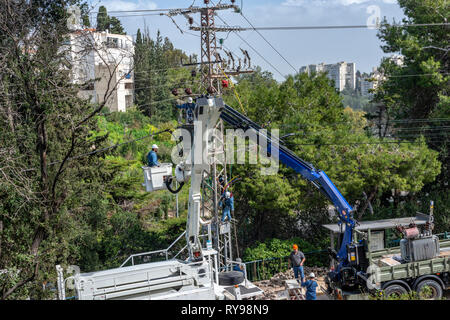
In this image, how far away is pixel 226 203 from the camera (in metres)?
17.0

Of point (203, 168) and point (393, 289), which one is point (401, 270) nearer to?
point (393, 289)

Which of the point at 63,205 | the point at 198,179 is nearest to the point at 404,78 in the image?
the point at 198,179

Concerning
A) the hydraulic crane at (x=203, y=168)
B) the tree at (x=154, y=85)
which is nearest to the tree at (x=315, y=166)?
the hydraulic crane at (x=203, y=168)

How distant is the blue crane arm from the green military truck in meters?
0.44

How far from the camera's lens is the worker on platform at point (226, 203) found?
16.7 m

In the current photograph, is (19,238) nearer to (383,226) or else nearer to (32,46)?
(32,46)

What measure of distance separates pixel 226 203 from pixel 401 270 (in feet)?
21.6

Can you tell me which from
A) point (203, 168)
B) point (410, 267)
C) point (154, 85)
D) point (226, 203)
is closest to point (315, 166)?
point (226, 203)

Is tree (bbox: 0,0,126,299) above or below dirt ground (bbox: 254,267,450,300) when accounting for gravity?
above

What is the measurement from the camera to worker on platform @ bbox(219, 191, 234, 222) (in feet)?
54.9

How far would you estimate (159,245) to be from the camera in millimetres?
23516

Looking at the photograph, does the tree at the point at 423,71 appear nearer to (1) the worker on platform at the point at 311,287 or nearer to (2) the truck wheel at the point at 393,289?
(2) the truck wheel at the point at 393,289

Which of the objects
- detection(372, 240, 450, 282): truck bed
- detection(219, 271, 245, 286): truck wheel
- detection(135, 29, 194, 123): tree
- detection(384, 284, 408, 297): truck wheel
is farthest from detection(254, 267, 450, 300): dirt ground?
detection(135, 29, 194, 123): tree

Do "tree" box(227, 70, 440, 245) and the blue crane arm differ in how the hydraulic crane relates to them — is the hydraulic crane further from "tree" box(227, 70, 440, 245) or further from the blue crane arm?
"tree" box(227, 70, 440, 245)
